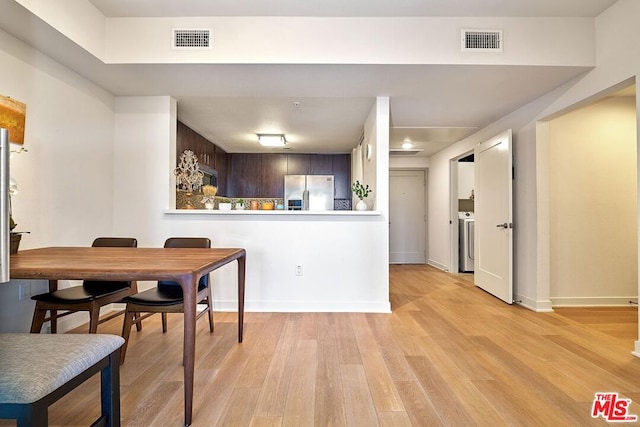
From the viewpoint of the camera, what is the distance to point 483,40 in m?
2.50

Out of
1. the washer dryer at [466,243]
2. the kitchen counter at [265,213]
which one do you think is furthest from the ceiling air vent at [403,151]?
the kitchen counter at [265,213]

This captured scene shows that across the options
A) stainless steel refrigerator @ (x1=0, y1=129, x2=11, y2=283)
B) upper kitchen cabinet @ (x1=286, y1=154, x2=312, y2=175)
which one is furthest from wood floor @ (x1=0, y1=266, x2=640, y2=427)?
upper kitchen cabinet @ (x1=286, y1=154, x2=312, y2=175)

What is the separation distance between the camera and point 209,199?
11.4ft

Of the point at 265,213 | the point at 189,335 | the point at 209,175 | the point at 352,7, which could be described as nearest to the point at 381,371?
the point at 189,335

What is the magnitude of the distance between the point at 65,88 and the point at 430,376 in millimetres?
3437

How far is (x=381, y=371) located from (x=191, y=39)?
2.75 metres

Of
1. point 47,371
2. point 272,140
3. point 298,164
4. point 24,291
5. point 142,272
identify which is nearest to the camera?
point 47,371

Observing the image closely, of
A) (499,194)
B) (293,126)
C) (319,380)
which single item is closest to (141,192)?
(293,126)

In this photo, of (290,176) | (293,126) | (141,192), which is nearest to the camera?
(141,192)

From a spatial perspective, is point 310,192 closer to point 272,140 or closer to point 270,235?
point 272,140

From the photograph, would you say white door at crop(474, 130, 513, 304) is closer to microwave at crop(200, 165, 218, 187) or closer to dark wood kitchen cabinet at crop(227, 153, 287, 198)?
dark wood kitchen cabinet at crop(227, 153, 287, 198)

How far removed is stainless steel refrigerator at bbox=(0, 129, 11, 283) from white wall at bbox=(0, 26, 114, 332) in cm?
197

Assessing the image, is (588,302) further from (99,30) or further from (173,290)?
(99,30)

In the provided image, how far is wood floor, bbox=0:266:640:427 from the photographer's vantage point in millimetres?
1521
